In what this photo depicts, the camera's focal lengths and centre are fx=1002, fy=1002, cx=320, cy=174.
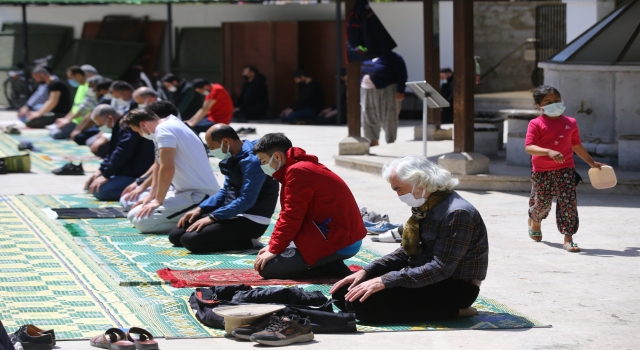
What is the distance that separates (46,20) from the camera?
24.6 m

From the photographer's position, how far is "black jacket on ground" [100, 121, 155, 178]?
11.0 m

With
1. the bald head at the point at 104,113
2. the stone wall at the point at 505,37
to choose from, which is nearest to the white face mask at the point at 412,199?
the bald head at the point at 104,113

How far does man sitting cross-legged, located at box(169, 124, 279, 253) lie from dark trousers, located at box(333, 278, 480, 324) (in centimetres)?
234

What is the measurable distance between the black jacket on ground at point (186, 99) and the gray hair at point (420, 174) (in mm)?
12978

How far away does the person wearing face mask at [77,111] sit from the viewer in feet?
56.4

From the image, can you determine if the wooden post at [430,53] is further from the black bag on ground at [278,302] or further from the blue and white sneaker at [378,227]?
the black bag on ground at [278,302]

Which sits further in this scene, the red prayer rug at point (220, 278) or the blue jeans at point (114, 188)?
the blue jeans at point (114, 188)

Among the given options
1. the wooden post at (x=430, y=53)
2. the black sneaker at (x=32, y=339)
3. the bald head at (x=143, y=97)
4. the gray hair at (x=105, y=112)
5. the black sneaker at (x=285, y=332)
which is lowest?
the black sneaker at (x=285, y=332)

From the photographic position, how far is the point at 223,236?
27.2 feet

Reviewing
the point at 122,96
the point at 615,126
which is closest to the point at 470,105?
the point at 615,126

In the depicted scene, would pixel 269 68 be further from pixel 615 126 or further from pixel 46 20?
pixel 615 126

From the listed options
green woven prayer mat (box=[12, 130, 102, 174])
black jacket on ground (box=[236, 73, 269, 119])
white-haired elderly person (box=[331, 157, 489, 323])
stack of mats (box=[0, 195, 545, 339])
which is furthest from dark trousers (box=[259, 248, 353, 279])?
black jacket on ground (box=[236, 73, 269, 119])

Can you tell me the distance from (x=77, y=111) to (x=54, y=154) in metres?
1.89

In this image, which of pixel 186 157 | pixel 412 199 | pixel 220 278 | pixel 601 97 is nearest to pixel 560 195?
pixel 412 199
